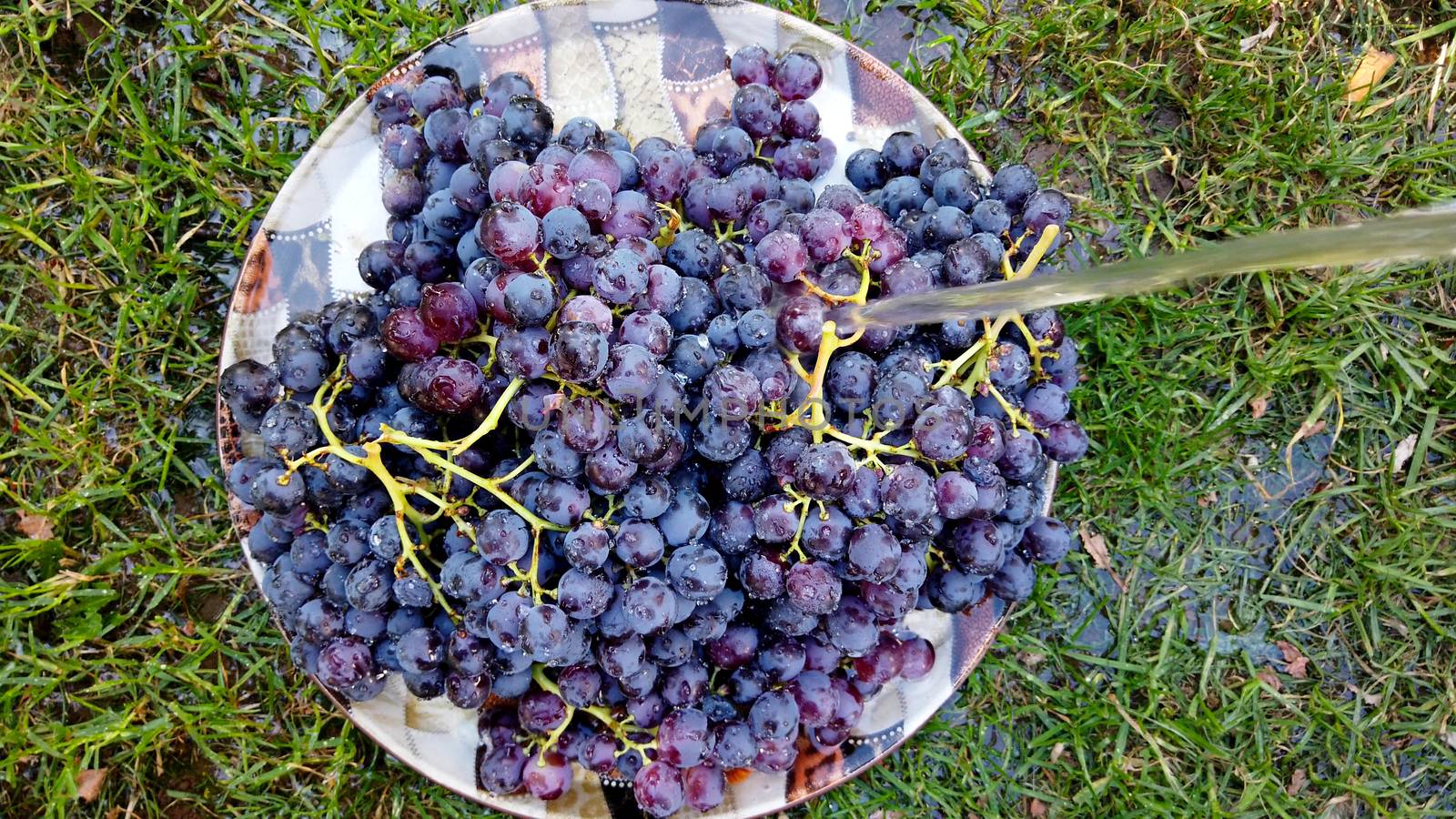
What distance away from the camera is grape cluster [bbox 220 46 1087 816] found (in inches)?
55.8

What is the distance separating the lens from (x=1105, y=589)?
230 centimetres

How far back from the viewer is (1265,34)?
2332 mm

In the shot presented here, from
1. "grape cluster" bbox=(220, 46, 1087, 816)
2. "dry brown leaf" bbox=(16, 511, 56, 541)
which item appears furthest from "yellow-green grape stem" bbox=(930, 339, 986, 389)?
"dry brown leaf" bbox=(16, 511, 56, 541)

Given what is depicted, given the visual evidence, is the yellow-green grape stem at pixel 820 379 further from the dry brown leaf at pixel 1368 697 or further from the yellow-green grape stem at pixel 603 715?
the dry brown leaf at pixel 1368 697

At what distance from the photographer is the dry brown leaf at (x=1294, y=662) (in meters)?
2.29

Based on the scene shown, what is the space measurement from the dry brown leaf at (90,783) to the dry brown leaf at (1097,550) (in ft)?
7.72

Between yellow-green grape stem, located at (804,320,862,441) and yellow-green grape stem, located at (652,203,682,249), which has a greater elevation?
yellow-green grape stem, located at (652,203,682,249)

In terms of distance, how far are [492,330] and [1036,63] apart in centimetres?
159

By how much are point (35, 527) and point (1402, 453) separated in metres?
3.30

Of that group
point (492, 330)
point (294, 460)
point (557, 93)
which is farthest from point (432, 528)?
point (557, 93)

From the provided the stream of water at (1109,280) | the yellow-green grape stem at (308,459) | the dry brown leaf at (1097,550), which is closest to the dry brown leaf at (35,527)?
the yellow-green grape stem at (308,459)

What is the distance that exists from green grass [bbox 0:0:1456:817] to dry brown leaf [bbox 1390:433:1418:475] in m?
0.02

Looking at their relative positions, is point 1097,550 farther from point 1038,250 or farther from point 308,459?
point 308,459

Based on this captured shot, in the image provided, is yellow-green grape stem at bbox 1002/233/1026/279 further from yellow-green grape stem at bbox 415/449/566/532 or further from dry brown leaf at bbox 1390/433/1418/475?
dry brown leaf at bbox 1390/433/1418/475
